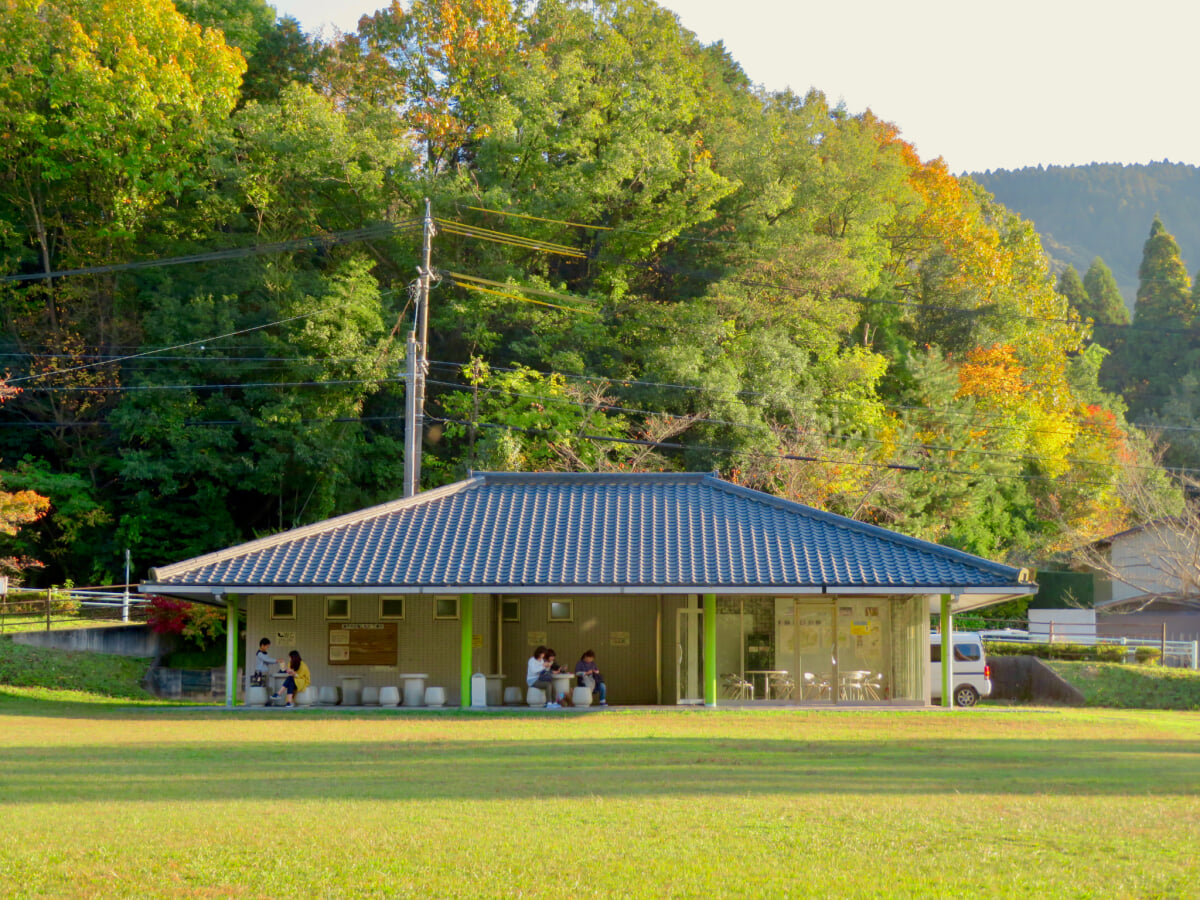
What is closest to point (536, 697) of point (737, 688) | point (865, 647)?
point (737, 688)

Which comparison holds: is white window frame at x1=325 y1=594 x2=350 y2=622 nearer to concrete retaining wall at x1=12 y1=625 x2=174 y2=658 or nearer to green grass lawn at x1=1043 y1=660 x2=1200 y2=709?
concrete retaining wall at x1=12 y1=625 x2=174 y2=658

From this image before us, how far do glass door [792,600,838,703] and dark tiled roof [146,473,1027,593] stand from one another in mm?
1670

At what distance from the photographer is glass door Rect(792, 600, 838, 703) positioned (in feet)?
90.1

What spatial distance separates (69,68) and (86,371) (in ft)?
33.3

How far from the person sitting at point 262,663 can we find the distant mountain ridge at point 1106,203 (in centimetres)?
15797

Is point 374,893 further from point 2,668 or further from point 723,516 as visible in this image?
point 2,668

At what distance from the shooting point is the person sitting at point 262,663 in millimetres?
26328

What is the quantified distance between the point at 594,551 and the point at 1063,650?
18.0 meters

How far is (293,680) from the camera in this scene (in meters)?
26.2

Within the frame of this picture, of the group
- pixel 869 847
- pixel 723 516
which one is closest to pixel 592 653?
pixel 723 516

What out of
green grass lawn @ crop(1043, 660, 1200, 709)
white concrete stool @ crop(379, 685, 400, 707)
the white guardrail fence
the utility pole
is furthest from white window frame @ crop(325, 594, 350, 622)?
green grass lawn @ crop(1043, 660, 1200, 709)

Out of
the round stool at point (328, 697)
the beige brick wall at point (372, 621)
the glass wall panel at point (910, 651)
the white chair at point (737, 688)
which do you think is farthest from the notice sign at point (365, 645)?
the glass wall panel at point (910, 651)

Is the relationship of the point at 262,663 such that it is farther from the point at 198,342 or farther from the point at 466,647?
the point at 198,342

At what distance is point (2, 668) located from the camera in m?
30.4
